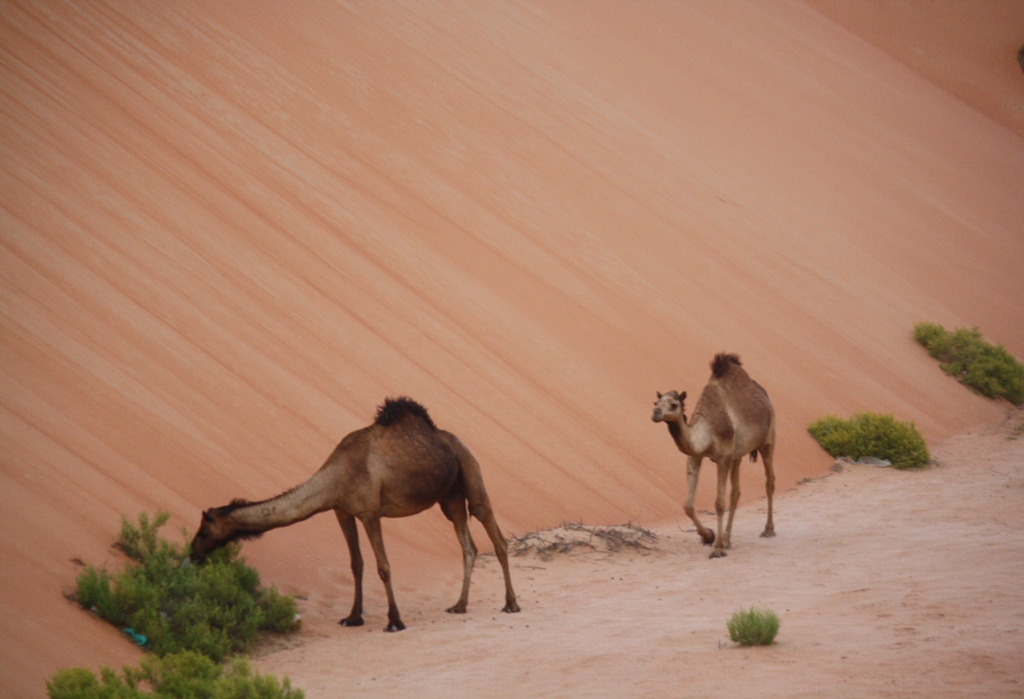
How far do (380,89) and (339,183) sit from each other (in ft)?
13.1

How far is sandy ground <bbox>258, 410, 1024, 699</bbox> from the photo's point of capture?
264 inches

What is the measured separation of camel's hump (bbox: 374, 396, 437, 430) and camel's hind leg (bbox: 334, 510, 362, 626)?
36.6 inches

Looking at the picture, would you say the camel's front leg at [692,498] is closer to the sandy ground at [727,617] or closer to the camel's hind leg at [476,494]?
the sandy ground at [727,617]

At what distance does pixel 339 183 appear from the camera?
17844mm

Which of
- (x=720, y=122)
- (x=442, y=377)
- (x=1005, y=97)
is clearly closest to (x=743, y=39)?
(x=720, y=122)

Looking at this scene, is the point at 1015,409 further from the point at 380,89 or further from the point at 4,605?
the point at 4,605

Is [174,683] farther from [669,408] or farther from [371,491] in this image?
[669,408]

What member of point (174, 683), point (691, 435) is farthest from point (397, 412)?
point (691, 435)

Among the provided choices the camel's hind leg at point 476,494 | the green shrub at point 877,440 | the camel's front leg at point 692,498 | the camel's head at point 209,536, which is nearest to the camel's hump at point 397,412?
the camel's hind leg at point 476,494

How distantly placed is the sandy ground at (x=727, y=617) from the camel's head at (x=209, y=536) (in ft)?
3.62

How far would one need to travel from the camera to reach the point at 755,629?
740 centimetres

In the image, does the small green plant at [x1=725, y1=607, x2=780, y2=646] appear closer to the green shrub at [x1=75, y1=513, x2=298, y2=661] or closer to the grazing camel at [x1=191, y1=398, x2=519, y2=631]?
the grazing camel at [x1=191, y1=398, x2=519, y2=631]

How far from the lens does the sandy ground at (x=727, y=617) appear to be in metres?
6.70

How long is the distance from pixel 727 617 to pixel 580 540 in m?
3.50
